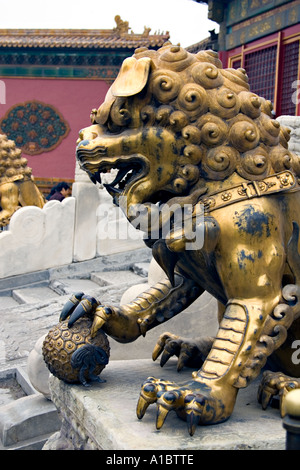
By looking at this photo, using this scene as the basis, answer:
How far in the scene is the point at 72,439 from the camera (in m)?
1.99

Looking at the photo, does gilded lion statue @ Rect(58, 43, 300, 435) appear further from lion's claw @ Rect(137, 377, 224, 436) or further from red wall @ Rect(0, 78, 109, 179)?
red wall @ Rect(0, 78, 109, 179)

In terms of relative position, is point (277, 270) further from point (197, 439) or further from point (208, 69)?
point (208, 69)

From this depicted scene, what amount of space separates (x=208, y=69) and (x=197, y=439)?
114cm

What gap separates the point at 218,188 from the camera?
1.80 metres

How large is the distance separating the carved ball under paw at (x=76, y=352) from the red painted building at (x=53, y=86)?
1404 cm

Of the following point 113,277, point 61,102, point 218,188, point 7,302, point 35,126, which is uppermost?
point 61,102

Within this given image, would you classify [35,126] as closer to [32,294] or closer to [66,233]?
[66,233]

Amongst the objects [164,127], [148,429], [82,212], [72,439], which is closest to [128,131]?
[164,127]

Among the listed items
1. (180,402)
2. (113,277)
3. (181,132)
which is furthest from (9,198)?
(180,402)

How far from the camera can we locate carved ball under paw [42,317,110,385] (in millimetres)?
1897

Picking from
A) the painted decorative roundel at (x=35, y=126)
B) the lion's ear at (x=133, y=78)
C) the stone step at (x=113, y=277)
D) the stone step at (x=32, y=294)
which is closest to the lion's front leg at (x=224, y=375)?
the lion's ear at (x=133, y=78)

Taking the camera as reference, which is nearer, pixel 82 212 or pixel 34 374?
pixel 34 374

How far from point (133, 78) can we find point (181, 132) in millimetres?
232

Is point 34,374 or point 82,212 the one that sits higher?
point 82,212
